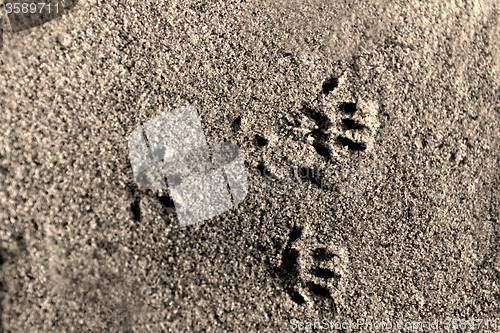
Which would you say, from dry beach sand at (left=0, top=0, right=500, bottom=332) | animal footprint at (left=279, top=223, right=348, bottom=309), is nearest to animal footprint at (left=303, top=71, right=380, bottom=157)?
dry beach sand at (left=0, top=0, right=500, bottom=332)

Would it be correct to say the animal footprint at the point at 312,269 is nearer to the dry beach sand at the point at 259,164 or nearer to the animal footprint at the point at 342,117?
the dry beach sand at the point at 259,164

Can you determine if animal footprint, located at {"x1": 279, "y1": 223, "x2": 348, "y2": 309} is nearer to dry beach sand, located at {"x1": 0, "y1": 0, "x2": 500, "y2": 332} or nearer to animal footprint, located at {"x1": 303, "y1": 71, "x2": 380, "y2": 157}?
dry beach sand, located at {"x1": 0, "y1": 0, "x2": 500, "y2": 332}

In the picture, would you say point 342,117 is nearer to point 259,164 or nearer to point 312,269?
point 259,164

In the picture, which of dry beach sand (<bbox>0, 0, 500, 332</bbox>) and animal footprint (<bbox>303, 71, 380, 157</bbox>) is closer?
dry beach sand (<bbox>0, 0, 500, 332</bbox>)

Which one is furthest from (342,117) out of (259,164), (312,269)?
(312,269)

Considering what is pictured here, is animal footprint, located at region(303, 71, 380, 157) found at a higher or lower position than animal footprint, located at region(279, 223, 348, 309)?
higher

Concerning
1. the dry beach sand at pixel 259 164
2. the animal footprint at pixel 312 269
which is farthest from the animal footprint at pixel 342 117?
the animal footprint at pixel 312 269

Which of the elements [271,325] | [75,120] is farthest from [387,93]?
[75,120]
